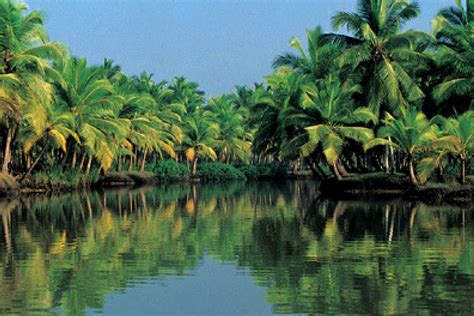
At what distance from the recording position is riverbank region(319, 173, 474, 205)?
3028 centimetres

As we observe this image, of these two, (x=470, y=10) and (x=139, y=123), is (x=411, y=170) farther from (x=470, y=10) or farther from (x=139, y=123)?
(x=139, y=123)

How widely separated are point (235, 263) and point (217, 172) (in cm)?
5065

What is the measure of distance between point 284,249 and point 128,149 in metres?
37.2

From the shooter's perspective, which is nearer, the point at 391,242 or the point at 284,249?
the point at 284,249

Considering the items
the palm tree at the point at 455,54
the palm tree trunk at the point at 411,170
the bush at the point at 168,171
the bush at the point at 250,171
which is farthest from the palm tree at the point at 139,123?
the palm tree trunk at the point at 411,170

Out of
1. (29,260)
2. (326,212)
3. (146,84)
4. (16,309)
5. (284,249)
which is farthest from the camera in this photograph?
(146,84)

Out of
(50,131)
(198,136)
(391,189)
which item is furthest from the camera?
(198,136)

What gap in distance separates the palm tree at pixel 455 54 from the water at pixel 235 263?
12431 mm

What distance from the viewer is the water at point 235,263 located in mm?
9430

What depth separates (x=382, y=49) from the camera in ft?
118

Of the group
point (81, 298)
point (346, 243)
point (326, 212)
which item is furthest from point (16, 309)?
point (326, 212)

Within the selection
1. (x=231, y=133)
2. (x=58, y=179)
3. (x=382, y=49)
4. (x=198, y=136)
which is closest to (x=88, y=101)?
(x=58, y=179)

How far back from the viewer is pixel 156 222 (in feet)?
70.2

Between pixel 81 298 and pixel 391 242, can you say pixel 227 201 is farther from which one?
pixel 81 298
